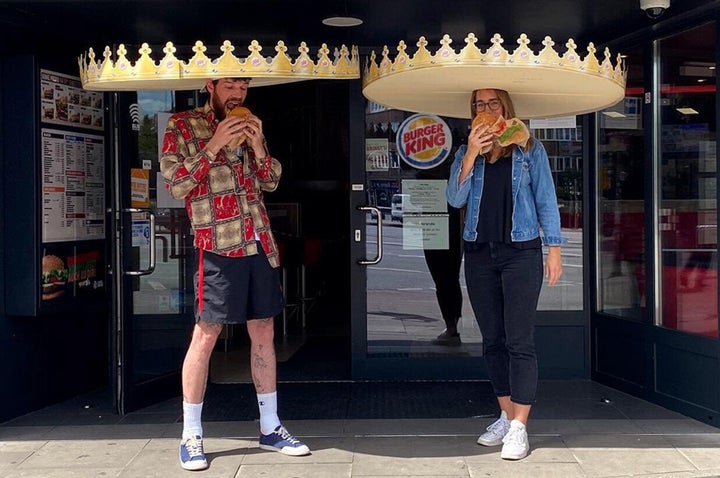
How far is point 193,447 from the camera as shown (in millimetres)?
4172

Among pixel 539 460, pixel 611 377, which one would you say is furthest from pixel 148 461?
pixel 611 377

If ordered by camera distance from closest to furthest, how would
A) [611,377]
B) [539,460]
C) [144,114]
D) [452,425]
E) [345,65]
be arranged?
[345,65]
[539,460]
[452,425]
[144,114]
[611,377]

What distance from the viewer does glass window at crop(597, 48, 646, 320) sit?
5441 millimetres

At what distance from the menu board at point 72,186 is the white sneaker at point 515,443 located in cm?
292

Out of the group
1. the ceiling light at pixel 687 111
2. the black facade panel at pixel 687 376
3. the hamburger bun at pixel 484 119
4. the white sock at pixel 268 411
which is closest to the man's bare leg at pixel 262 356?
the white sock at pixel 268 411

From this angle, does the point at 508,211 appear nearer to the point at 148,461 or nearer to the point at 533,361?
the point at 533,361

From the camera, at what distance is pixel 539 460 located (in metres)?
4.23

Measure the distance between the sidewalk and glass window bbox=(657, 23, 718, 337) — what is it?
68 cm

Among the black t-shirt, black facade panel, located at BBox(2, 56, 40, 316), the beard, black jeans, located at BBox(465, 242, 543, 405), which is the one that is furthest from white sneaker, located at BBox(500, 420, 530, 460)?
black facade panel, located at BBox(2, 56, 40, 316)

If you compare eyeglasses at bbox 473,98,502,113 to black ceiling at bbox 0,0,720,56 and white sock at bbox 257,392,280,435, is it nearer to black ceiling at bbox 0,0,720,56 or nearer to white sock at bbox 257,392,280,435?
black ceiling at bbox 0,0,720,56

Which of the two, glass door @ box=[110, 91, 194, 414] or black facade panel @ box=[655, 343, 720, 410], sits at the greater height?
glass door @ box=[110, 91, 194, 414]

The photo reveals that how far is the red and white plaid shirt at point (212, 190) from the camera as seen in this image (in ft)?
13.4

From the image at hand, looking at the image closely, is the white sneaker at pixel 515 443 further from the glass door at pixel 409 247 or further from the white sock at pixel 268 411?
the glass door at pixel 409 247

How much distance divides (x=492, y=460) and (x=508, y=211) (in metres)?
1.24
